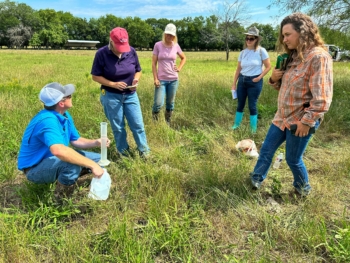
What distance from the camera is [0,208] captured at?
101 inches

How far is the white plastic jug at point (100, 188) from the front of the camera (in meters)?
2.45

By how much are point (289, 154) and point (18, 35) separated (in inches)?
3257

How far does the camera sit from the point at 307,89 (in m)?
2.32

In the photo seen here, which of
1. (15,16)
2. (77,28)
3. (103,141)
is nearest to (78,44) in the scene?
(77,28)

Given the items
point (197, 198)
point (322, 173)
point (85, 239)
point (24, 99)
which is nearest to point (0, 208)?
point (85, 239)

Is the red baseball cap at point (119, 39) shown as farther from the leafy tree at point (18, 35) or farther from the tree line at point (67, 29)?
the leafy tree at point (18, 35)

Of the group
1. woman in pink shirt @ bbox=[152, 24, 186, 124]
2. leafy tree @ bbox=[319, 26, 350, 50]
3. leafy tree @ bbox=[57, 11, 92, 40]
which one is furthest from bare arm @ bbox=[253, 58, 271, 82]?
leafy tree @ bbox=[57, 11, 92, 40]

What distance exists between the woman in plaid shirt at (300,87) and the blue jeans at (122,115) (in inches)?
65.9

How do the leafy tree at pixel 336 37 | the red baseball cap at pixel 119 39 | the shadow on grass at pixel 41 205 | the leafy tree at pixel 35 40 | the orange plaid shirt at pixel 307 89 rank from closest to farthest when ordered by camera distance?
the orange plaid shirt at pixel 307 89
the shadow on grass at pixel 41 205
the red baseball cap at pixel 119 39
the leafy tree at pixel 336 37
the leafy tree at pixel 35 40

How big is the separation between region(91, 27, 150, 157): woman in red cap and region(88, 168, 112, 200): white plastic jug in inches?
40.8

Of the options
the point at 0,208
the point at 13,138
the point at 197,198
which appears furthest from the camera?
the point at 13,138

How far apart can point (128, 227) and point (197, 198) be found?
817 mm

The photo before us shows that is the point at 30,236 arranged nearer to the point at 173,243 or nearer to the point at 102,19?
the point at 173,243

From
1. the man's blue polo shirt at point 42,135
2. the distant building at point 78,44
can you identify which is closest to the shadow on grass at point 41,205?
the man's blue polo shirt at point 42,135
